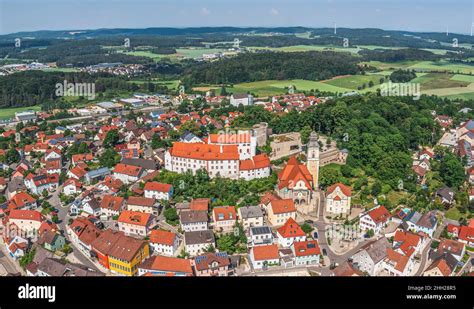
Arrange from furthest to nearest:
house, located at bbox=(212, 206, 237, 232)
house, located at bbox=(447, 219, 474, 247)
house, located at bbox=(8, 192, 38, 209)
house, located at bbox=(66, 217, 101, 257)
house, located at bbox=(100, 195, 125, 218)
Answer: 1. house, located at bbox=(8, 192, 38, 209)
2. house, located at bbox=(100, 195, 125, 218)
3. house, located at bbox=(212, 206, 237, 232)
4. house, located at bbox=(447, 219, 474, 247)
5. house, located at bbox=(66, 217, 101, 257)

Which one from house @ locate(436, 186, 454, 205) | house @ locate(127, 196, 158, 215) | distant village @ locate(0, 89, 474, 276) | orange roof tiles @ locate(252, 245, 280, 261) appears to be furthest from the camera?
house @ locate(436, 186, 454, 205)

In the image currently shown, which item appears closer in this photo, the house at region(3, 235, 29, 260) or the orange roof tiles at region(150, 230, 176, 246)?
the orange roof tiles at region(150, 230, 176, 246)

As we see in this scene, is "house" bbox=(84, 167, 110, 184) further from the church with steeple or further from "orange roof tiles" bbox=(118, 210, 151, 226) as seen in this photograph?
the church with steeple

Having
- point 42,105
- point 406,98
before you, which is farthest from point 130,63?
point 406,98

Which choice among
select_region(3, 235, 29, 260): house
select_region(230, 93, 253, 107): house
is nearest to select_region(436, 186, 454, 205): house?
select_region(3, 235, 29, 260): house

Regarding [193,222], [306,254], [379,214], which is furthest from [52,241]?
[379,214]

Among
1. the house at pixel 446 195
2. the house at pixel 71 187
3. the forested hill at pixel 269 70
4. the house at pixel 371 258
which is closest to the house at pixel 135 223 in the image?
the house at pixel 71 187

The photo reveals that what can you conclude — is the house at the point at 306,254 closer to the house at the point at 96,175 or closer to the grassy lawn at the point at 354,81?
the house at the point at 96,175

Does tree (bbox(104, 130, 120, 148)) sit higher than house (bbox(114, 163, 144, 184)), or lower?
higher

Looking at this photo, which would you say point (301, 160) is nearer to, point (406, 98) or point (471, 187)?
point (471, 187)
